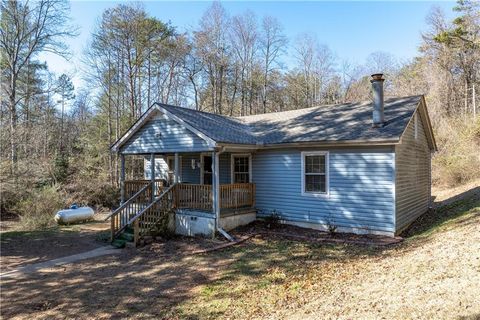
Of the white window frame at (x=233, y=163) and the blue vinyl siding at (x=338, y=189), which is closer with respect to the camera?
the blue vinyl siding at (x=338, y=189)

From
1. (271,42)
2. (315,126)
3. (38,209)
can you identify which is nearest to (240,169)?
(315,126)

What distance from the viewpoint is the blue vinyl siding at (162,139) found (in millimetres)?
10945

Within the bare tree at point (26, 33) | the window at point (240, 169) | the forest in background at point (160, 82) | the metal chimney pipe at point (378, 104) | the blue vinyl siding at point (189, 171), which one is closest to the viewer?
the metal chimney pipe at point (378, 104)

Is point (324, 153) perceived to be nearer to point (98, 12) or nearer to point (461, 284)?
point (461, 284)

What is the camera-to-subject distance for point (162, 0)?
17.7 meters

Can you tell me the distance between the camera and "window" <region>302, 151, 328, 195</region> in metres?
10.7

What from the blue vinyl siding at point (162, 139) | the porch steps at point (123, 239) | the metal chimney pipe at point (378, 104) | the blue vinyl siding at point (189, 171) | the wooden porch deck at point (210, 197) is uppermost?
the metal chimney pipe at point (378, 104)

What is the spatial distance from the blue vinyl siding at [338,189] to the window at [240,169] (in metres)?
0.49

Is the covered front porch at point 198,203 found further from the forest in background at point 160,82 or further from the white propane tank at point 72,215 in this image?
the forest in background at point 160,82

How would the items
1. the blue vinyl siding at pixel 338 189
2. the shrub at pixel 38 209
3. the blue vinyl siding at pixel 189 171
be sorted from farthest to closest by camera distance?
the blue vinyl siding at pixel 189 171 < the shrub at pixel 38 209 < the blue vinyl siding at pixel 338 189

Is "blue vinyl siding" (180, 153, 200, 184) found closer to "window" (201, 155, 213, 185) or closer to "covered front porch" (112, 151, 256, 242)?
"window" (201, 155, 213, 185)

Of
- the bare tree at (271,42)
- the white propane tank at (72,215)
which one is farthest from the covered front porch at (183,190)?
the bare tree at (271,42)

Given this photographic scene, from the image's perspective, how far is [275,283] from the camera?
6.32 m

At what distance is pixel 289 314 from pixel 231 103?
2736 cm
